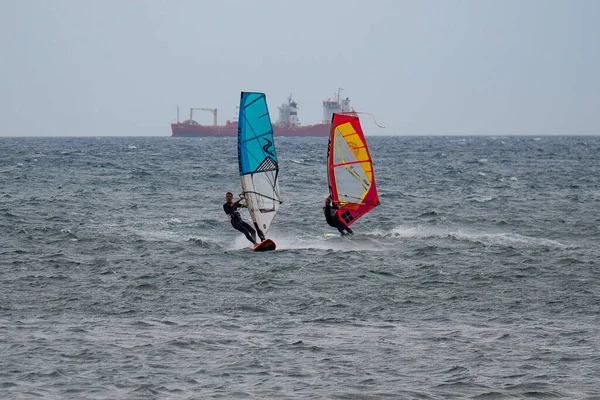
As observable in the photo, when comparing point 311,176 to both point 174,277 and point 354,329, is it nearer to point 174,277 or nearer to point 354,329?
point 174,277

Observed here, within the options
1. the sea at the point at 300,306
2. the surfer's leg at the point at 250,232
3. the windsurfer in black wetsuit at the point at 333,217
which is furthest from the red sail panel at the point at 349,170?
the surfer's leg at the point at 250,232

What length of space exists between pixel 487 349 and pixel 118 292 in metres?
8.15

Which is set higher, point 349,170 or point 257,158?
point 257,158

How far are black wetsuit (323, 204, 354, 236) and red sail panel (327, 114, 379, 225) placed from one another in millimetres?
429

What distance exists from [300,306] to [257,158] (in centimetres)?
802

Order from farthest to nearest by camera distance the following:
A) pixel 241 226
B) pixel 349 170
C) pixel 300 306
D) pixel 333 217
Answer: pixel 349 170
pixel 333 217
pixel 241 226
pixel 300 306

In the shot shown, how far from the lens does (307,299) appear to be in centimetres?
1819

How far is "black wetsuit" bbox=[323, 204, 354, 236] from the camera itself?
26.8 meters

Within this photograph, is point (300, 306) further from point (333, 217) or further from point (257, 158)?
point (333, 217)

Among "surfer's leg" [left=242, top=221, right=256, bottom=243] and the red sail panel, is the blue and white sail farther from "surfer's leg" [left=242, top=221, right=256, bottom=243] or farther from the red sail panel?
the red sail panel

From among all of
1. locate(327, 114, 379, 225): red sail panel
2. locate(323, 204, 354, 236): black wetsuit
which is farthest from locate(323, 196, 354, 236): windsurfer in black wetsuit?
locate(327, 114, 379, 225): red sail panel

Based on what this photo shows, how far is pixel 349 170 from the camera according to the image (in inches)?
1096

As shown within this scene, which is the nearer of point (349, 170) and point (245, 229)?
point (245, 229)

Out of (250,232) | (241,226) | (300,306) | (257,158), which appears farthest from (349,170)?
(300,306)
